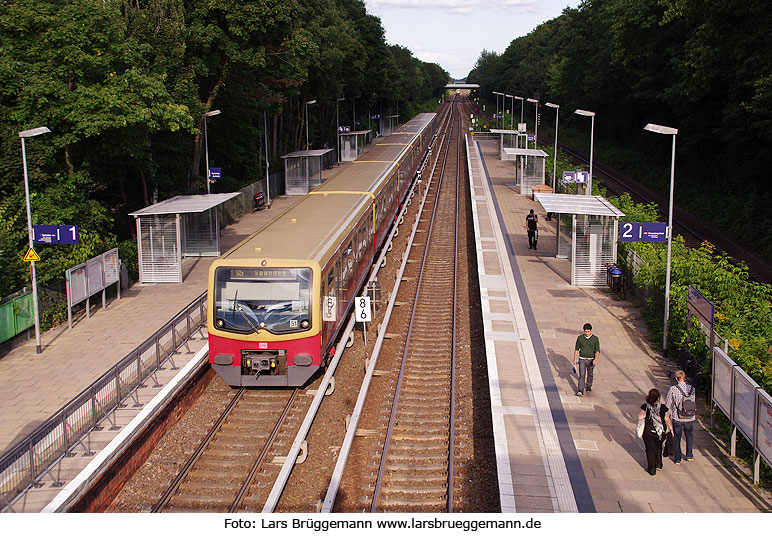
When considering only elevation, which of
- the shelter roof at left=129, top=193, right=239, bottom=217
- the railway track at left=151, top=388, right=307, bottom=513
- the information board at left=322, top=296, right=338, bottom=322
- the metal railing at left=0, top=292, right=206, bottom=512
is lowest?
the railway track at left=151, top=388, right=307, bottom=513

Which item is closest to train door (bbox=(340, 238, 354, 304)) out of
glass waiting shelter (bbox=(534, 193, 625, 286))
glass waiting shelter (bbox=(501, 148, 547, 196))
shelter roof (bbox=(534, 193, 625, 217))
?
shelter roof (bbox=(534, 193, 625, 217))

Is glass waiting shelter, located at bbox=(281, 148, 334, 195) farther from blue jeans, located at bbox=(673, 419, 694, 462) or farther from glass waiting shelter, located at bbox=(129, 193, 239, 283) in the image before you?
blue jeans, located at bbox=(673, 419, 694, 462)

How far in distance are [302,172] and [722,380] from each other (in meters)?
32.2

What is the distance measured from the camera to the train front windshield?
1363cm

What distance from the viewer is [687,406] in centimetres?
1120

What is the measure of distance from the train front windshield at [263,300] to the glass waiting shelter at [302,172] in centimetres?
2770

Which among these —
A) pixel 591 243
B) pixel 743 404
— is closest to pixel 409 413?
pixel 743 404

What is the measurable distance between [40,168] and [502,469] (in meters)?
15.3

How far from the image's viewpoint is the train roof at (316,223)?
47.4 ft

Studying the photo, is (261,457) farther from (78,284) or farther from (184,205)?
(184,205)

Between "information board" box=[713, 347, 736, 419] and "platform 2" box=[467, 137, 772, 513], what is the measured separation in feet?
2.15

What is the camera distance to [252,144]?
4175cm

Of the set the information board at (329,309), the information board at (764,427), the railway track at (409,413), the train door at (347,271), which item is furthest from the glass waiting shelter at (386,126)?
the information board at (764,427)

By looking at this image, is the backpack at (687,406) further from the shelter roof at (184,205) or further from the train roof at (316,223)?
the shelter roof at (184,205)
